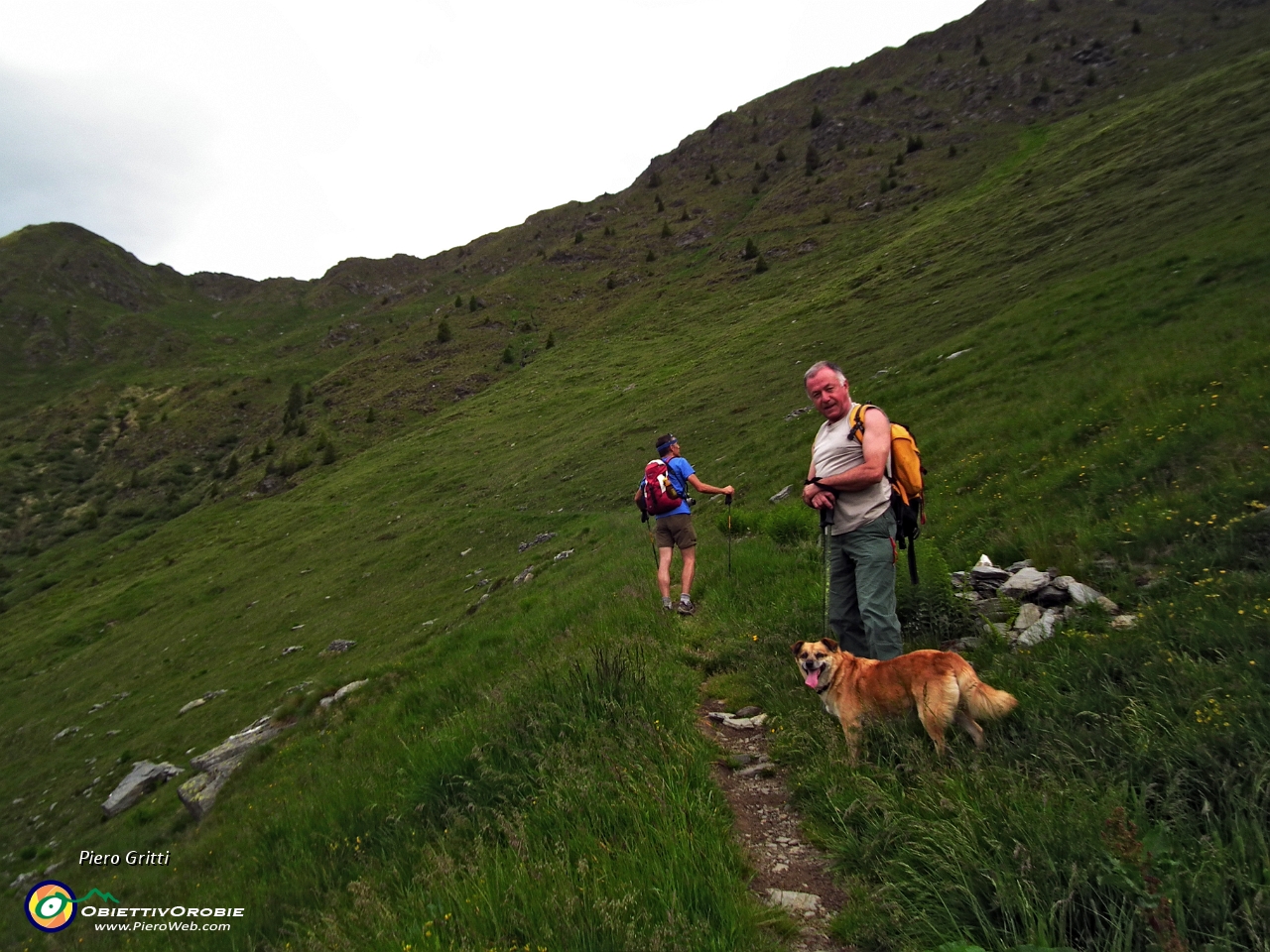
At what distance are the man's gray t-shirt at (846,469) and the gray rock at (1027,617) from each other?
73.1 inches

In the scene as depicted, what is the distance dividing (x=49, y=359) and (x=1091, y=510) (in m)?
154

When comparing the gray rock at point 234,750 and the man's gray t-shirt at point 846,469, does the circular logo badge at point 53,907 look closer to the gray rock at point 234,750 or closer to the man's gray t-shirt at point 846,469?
the gray rock at point 234,750

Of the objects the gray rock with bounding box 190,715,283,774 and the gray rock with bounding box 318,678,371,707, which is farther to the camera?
the gray rock with bounding box 318,678,371,707

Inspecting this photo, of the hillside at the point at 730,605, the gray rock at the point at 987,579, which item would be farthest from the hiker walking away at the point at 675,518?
the gray rock at the point at 987,579

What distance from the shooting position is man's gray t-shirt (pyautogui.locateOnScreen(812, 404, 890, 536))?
5254 mm

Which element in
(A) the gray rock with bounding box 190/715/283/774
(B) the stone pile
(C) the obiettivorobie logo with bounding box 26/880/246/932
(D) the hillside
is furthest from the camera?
(A) the gray rock with bounding box 190/715/283/774

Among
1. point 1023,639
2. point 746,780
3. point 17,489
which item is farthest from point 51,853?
point 17,489

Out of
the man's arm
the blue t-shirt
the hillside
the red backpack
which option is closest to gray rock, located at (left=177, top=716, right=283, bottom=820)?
the hillside

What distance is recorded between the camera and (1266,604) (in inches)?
158

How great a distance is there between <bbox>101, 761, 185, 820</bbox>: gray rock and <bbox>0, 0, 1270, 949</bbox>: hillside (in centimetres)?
75

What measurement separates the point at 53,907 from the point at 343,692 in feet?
17.6

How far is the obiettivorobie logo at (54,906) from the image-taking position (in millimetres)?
7863

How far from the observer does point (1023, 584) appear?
6215mm

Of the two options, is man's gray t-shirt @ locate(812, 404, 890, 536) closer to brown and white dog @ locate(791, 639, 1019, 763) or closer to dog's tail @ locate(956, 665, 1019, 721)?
brown and white dog @ locate(791, 639, 1019, 763)
